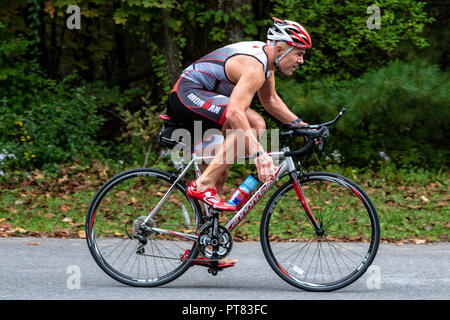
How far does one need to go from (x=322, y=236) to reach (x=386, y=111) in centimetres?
506

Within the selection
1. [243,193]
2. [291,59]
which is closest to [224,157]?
[243,193]

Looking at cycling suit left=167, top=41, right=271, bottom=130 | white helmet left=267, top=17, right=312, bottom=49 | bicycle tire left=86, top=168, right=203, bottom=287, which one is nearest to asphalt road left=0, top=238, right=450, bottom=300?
bicycle tire left=86, top=168, right=203, bottom=287

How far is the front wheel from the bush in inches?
173

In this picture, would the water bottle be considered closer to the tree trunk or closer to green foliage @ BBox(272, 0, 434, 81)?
green foliage @ BBox(272, 0, 434, 81)

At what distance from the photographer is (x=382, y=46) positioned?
386 inches

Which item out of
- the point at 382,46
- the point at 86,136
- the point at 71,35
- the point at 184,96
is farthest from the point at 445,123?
the point at 71,35

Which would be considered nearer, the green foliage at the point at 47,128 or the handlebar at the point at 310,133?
the handlebar at the point at 310,133

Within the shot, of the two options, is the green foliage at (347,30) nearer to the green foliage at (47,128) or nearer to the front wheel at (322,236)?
the green foliage at (47,128)

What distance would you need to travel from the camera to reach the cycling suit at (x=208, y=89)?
4617 millimetres

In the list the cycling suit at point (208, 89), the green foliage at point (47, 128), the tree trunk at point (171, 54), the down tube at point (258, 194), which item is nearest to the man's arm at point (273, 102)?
the cycling suit at point (208, 89)

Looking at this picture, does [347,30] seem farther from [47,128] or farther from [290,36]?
[290,36]

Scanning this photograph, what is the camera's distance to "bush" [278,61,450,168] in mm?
9266

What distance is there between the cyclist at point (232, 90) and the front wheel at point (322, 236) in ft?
1.11

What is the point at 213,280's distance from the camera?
202 inches
